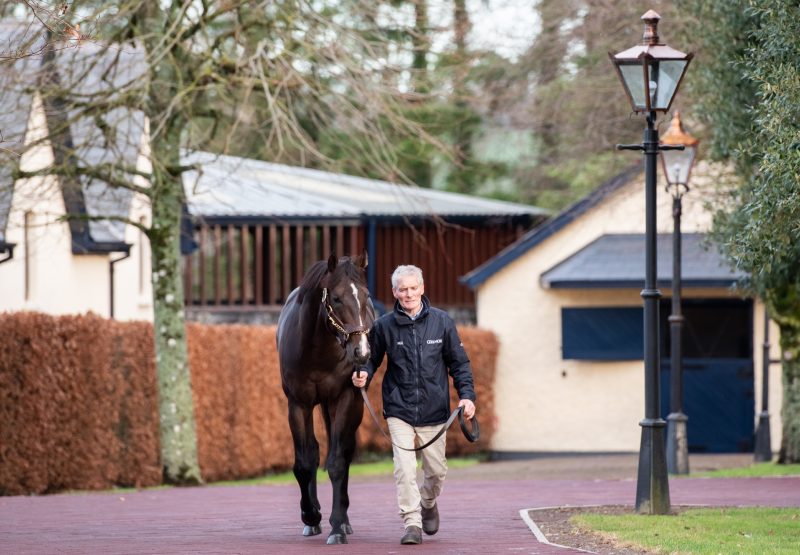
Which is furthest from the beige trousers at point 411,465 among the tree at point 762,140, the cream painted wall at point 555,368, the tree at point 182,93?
the cream painted wall at point 555,368

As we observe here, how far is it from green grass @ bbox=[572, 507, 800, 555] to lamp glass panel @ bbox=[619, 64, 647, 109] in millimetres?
3564

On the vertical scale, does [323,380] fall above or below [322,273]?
below

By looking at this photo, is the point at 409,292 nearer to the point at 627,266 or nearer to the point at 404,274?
the point at 404,274

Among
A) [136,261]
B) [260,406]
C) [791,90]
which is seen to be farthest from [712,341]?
[791,90]

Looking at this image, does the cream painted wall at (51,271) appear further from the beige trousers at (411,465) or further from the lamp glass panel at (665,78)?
the beige trousers at (411,465)

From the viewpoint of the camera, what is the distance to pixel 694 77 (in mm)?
19109

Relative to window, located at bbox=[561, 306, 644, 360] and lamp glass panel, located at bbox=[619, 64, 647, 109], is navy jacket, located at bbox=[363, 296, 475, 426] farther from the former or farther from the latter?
window, located at bbox=[561, 306, 644, 360]

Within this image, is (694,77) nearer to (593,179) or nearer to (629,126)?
(629,126)

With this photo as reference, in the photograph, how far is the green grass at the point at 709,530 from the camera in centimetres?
1002

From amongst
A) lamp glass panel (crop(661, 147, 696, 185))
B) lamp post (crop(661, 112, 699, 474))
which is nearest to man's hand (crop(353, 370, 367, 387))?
lamp post (crop(661, 112, 699, 474))

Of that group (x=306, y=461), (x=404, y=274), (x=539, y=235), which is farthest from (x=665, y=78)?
(x=539, y=235)

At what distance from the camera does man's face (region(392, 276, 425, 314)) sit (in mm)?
10422

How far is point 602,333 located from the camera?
29.2m

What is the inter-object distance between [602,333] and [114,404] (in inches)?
470
